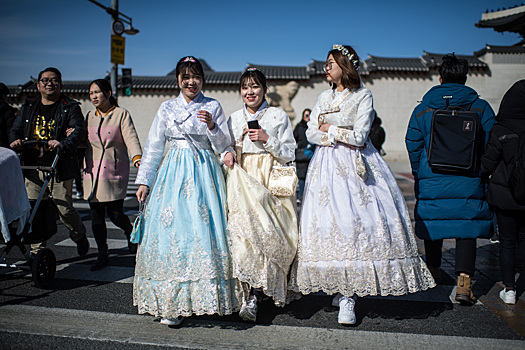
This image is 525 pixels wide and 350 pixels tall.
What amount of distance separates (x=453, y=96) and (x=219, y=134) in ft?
6.34

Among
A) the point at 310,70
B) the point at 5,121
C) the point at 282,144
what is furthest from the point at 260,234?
the point at 310,70

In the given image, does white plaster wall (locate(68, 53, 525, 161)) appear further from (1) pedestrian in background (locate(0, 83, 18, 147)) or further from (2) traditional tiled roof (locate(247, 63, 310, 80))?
(1) pedestrian in background (locate(0, 83, 18, 147))

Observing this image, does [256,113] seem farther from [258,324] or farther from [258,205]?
[258,324]

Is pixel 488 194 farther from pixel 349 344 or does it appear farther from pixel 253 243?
pixel 253 243

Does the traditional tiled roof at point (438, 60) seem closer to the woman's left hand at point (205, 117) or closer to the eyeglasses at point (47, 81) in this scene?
the eyeglasses at point (47, 81)

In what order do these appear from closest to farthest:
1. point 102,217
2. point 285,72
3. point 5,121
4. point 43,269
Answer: point 43,269
point 102,217
point 5,121
point 285,72

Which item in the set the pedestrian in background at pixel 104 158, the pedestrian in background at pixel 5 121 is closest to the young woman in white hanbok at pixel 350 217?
the pedestrian in background at pixel 104 158

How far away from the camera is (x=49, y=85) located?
4.14 meters

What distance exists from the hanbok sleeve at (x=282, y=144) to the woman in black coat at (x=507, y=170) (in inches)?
61.0

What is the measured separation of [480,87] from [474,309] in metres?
20.1

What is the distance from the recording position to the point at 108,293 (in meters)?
3.54

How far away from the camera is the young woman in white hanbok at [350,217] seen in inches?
112

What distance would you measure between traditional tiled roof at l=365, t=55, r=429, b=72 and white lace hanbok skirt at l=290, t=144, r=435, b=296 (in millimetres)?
18475

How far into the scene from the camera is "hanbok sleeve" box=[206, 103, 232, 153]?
3057 mm
